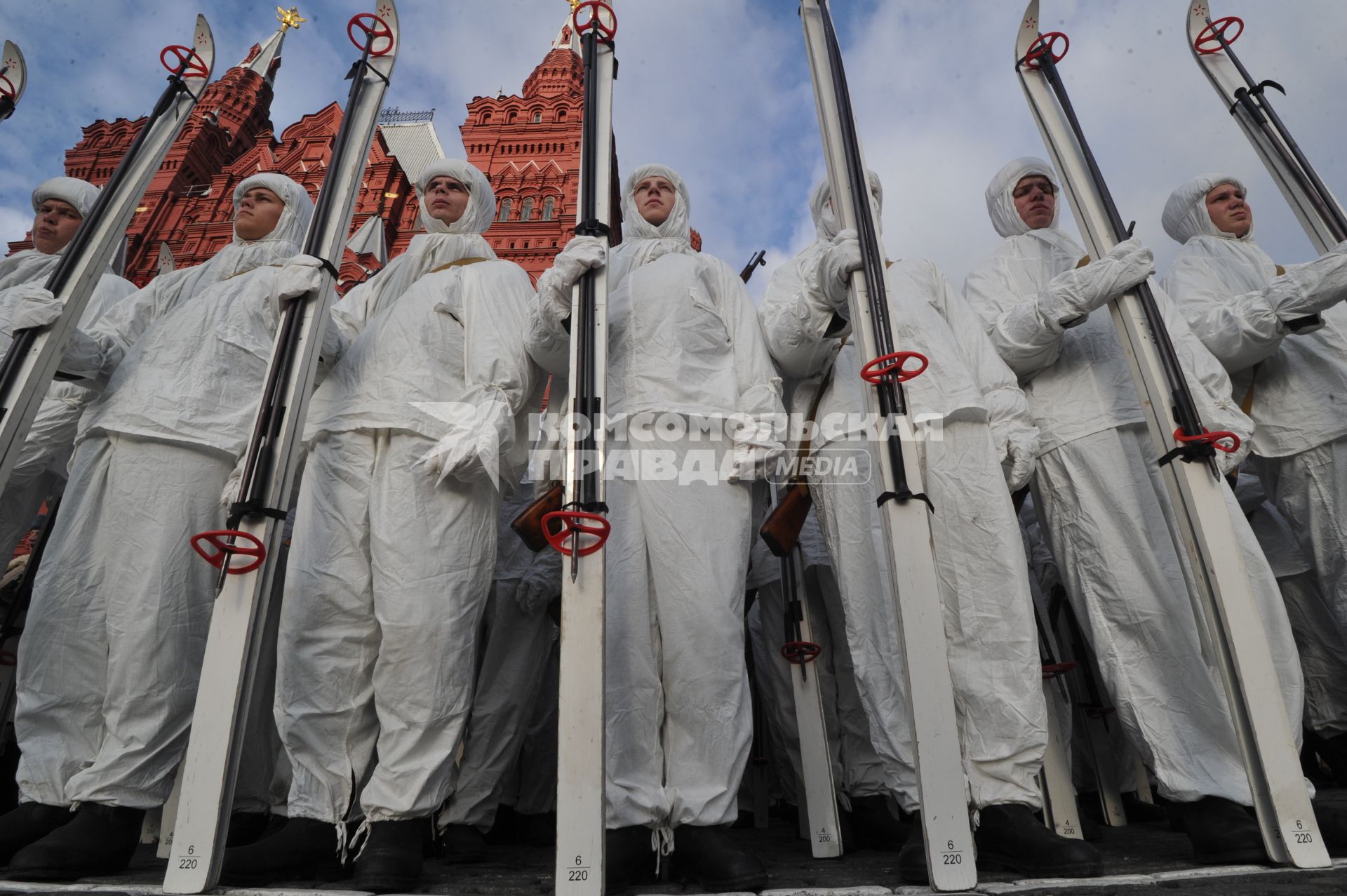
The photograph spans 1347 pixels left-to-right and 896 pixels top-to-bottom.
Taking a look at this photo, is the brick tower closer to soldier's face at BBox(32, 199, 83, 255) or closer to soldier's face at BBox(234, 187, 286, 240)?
soldier's face at BBox(32, 199, 83, 255)

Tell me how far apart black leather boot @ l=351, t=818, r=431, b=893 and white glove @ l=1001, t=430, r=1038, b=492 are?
2.28 metres

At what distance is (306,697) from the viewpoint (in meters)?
2.45

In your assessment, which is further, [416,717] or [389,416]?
[389,416]

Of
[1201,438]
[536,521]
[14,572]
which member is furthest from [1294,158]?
[14,572]

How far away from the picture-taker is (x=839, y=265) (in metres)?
2.45

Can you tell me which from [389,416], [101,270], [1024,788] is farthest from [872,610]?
[101,270]

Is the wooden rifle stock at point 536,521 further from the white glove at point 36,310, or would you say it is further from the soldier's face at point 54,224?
the soldier's face at point 54,224

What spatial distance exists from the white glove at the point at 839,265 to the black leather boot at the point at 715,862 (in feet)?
5.54

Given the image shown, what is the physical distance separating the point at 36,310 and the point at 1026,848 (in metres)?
3.32

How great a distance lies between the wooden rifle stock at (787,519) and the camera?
279 centimetres

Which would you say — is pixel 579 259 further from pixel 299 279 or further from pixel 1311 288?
pixel 1311 288

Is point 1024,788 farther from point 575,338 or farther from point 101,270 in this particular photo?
point 101,270

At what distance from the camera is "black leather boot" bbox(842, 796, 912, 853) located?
2.97 meters

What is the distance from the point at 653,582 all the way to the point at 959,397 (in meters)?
1.24
